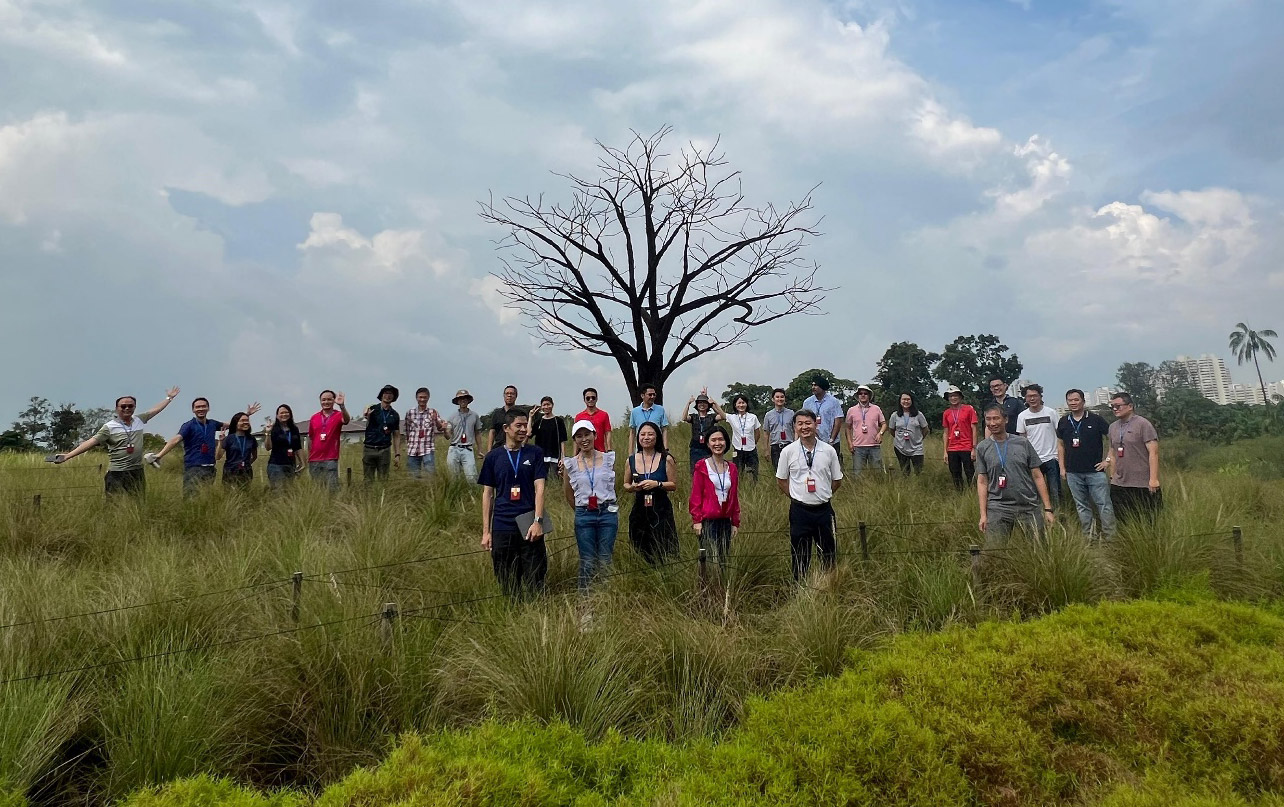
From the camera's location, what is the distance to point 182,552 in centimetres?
634

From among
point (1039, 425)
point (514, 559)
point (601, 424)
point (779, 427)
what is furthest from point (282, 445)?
point (1039, 425)

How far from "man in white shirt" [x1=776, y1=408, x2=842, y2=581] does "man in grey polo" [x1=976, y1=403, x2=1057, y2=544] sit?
1.60 meters

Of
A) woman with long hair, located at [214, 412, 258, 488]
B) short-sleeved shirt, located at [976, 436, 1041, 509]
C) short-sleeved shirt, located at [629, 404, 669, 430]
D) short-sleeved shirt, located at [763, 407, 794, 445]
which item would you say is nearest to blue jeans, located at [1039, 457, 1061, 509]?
short-sleeved shirt, located at [976, 436, 1041, 509]

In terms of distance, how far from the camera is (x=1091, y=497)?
305 inches

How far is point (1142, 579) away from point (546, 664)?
5.37 m

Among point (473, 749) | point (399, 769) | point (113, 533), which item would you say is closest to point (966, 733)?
point (473, 749)

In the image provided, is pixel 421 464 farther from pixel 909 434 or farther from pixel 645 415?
pixel 909 434

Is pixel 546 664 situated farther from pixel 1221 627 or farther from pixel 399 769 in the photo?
pixel 1221 627

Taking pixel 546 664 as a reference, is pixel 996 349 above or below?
above

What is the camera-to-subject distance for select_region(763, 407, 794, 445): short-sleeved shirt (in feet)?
32.3

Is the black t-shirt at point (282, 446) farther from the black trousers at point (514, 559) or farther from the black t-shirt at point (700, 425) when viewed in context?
the black t-shirt at point (700, 425)

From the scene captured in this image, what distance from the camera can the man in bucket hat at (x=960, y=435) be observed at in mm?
9477

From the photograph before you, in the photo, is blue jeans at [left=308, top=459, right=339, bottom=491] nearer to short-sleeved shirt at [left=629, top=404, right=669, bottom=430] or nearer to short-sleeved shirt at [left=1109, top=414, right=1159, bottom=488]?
short-sleeved shirt at [left=629, top=404, right=669, bottom=430]

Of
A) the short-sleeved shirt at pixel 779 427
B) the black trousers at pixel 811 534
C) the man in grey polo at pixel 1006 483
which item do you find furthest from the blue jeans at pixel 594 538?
the short-sleeved shirt at pixel 779 427
